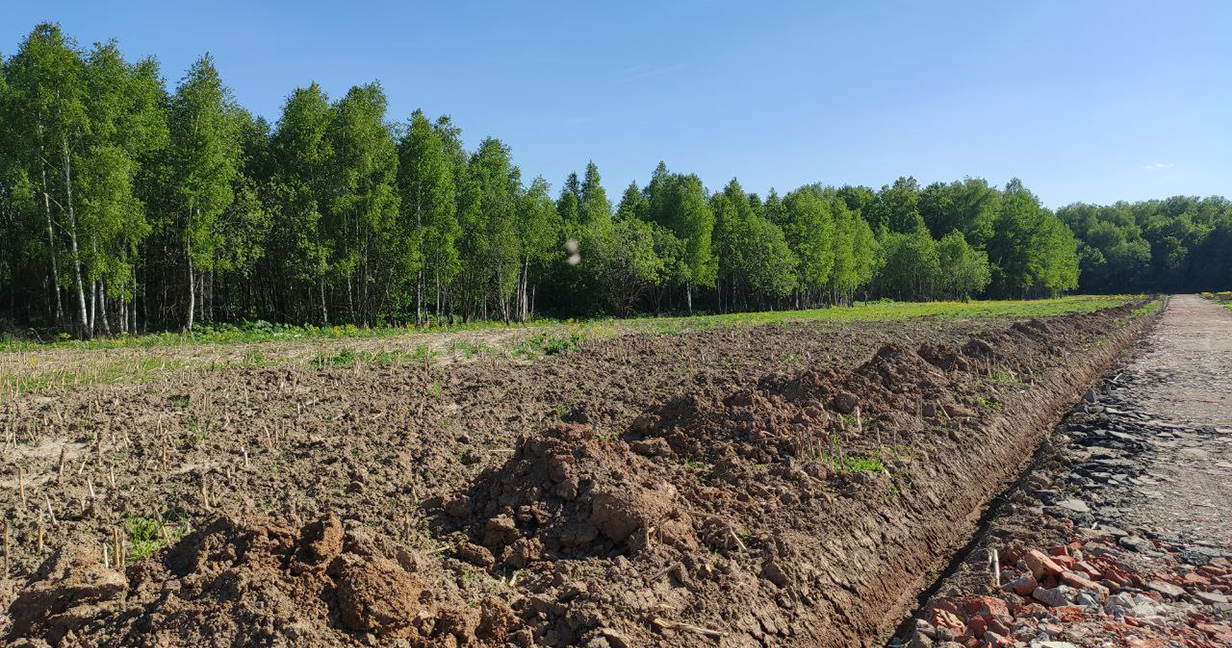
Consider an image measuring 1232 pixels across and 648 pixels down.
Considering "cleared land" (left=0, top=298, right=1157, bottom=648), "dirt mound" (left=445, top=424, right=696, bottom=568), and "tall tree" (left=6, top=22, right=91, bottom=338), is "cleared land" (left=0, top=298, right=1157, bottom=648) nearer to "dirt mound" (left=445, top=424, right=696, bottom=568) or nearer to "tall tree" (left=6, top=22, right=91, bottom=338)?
"dirt mound" (left=445, top=424, right=696, bottom=568)

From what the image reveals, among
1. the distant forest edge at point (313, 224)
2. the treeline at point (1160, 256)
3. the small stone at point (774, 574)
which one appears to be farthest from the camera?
the treeline at point (1160, 256)

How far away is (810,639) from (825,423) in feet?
13.5

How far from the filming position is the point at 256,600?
3.52 meters

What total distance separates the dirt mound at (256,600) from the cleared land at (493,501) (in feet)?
0.05

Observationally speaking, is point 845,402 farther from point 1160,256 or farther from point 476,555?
point 1160,256

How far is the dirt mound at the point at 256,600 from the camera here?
3.38 m

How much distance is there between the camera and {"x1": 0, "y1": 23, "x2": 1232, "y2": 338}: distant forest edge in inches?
835

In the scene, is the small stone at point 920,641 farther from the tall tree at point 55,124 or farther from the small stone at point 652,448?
the tall tree at point 55,124

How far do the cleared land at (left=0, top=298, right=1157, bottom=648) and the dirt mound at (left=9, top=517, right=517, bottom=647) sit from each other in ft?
0.05

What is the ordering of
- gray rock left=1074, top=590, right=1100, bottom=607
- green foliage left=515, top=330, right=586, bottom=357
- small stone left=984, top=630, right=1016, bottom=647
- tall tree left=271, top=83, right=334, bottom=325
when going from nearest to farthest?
small stone left=984, top=630, right=1016, bottom=647 → gray rock left=1074, top=590, right=1100, bottom=607 → green foliage left=515, top=330, right=586, bottom=357 → tall tree left=271, top=83, right=334, bottom=325

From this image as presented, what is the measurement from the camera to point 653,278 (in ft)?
155

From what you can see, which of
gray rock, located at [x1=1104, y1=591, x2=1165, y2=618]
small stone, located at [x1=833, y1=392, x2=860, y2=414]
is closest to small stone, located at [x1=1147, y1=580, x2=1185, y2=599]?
gray rock, located at [x1=1104, y1=591, x2=1165, y2=618]

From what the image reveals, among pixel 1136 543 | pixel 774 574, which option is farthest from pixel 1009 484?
pixel 774 574

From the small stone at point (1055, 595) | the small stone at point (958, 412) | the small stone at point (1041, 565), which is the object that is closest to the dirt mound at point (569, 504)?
the small stone at point (1055, 595)
